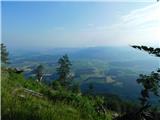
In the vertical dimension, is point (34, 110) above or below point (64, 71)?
above

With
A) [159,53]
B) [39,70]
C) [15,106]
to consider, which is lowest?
[39,70]

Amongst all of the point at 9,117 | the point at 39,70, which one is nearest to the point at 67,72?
the point at 39,70

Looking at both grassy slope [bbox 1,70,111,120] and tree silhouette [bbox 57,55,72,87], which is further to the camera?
tree silhouette [bbox 57,55,72,87]

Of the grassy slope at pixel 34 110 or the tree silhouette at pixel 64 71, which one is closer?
the grassy slope at pixel 34 110

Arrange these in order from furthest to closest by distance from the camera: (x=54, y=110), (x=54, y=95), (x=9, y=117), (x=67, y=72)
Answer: (x=67, y=72), (x=54, y=95), (x=54, y=110), (x=9, y=117)

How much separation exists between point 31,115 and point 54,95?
15.7 ft

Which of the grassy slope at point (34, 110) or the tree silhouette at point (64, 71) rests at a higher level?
the grassy slope at point (34, 110)

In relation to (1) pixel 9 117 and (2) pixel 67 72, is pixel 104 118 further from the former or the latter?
(2) pixel 67 72

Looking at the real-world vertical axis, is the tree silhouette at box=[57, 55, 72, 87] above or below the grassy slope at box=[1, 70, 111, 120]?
below

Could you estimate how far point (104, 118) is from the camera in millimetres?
12156

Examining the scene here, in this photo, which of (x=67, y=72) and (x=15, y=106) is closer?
(x=15, y=106)

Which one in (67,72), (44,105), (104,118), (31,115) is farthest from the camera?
(67,72)

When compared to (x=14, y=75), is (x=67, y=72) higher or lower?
lower

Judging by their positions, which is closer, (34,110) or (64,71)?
(34,110)
